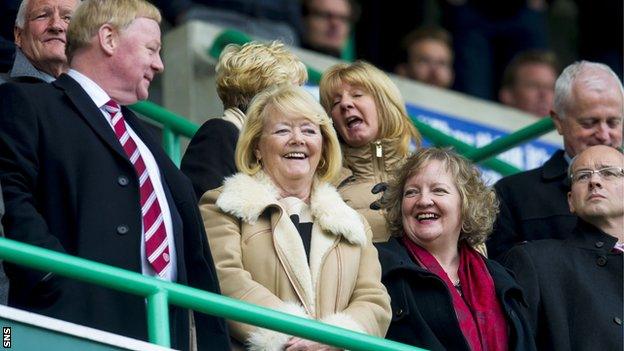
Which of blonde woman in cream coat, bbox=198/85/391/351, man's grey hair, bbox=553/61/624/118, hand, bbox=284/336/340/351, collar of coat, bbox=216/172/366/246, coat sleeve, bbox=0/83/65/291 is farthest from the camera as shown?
man's grey hair, bbox=553/61/624/118

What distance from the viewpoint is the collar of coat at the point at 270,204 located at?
7566 millimetres

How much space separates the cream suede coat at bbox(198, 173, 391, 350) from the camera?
7387 mm

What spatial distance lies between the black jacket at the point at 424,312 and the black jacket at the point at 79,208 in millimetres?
791

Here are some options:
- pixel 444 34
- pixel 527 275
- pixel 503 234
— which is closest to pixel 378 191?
pixel 527 275

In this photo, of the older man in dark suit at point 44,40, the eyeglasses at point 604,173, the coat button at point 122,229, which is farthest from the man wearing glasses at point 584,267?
the older man in dark suit at point 44,40

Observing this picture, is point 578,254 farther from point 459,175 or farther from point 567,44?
point 567,44

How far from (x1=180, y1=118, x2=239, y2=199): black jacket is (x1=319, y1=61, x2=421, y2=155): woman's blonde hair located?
63cm

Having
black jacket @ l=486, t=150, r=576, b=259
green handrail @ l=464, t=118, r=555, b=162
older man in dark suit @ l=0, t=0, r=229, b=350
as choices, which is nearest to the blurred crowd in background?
green handrail @ l=464, t=118, r=555, b=162

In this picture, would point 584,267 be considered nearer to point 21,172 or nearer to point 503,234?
point 503,234

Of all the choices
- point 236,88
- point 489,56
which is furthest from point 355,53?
point 236,88

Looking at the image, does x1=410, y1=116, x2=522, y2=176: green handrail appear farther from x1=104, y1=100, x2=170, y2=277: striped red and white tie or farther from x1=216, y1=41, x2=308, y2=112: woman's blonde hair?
x1=104, y1=100, x2=170, y2=277: striped red and white tie

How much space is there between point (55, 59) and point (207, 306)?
66.7 inches

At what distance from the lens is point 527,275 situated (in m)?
8.20

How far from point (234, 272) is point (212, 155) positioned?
825 millimetres
